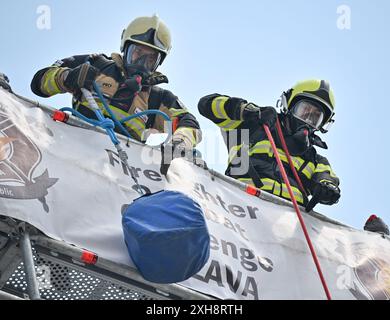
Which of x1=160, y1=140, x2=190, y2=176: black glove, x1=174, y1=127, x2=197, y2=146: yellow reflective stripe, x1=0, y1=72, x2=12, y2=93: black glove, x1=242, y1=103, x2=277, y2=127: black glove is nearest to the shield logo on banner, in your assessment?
x1=0, y1=72, x2=12, y2=93: black glove

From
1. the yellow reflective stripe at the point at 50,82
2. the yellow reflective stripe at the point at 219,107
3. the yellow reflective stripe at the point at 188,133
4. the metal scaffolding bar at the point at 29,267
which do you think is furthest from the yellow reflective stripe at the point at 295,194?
the metal scaffolding bar at the point at 29,267

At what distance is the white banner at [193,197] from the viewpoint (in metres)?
5.35

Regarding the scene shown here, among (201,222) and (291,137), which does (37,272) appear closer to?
(201,222)

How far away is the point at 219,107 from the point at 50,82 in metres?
1.44

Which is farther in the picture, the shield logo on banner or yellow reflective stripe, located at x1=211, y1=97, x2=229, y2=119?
yellow reflective stripe, located at x1=211, y1=97, x2=229, y2=119

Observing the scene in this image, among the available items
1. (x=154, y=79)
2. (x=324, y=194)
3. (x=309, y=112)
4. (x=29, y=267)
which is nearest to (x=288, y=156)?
(x=324, y=194)

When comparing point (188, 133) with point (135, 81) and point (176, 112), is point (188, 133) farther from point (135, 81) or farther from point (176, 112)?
point (135, 81)

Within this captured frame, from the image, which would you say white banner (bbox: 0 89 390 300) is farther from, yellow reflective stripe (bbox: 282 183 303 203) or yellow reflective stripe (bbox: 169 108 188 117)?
yellow reflective stripe (bbox: 169 108 188 117)

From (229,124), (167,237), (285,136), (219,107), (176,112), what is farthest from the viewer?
(285,136)

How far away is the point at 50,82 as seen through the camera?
23.9 feet

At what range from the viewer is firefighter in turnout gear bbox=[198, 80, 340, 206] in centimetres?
767

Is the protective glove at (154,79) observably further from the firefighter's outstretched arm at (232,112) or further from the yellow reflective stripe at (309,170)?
the yellow reflective stripe at (309,170)
